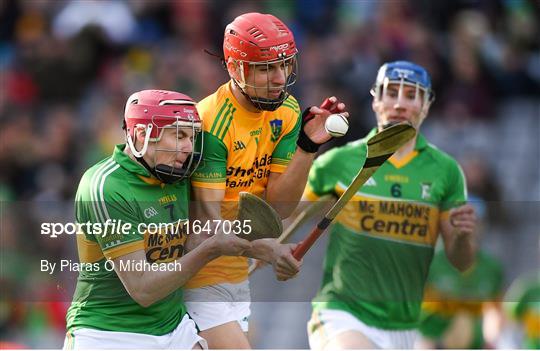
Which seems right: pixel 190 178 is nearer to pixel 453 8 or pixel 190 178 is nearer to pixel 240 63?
pixel 240 63

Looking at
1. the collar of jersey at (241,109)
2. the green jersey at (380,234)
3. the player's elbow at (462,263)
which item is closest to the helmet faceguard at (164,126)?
the collar of jersey at (241,109)

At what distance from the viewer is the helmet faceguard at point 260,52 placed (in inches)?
241

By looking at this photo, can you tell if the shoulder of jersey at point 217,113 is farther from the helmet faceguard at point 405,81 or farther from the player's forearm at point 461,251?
the player's forearm at point 461,251

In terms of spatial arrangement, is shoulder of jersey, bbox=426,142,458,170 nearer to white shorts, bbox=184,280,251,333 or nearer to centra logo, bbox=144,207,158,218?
white shorts, bbox=184,280,251,333

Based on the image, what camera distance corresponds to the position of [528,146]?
38.6 feet

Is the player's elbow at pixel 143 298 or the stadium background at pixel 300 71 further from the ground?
the stadium background at pixel 300 71

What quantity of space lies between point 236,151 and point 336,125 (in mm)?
539

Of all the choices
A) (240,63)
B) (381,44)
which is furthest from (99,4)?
(240,63)

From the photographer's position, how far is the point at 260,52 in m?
6.13

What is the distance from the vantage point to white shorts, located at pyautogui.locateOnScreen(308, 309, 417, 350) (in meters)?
7.04

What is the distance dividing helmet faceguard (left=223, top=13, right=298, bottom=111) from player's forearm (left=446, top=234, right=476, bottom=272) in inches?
53.9

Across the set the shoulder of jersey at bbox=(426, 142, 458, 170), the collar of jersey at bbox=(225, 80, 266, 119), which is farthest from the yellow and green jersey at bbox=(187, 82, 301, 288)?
the shoulder of jersey at bbox=(426, 142, 458, 170)

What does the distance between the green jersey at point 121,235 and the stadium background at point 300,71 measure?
403 centimetres

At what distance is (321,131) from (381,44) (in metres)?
5.97
